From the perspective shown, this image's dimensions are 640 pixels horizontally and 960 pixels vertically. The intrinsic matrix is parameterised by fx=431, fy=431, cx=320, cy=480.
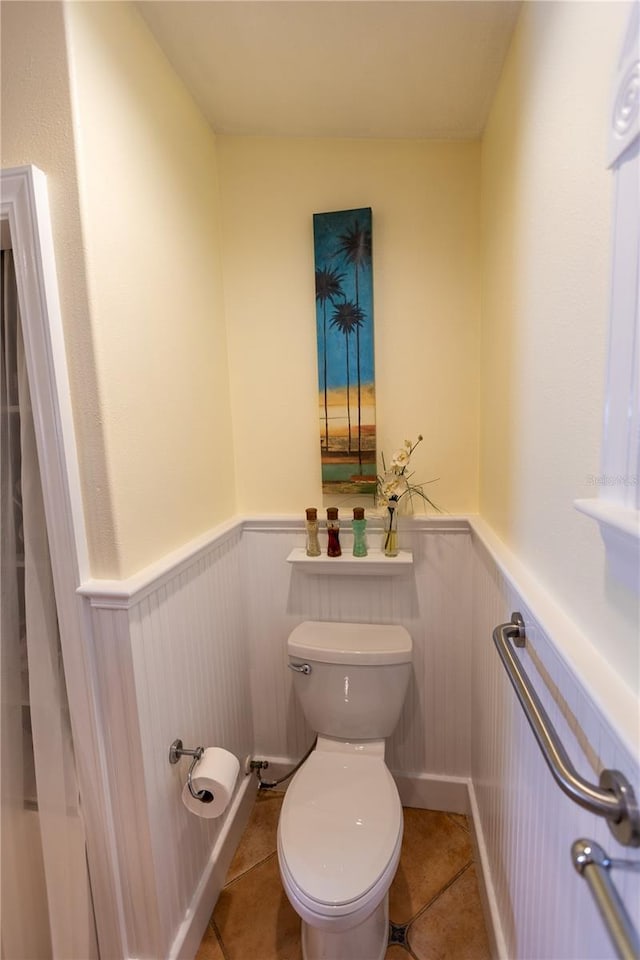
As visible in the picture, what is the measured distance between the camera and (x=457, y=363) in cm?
151

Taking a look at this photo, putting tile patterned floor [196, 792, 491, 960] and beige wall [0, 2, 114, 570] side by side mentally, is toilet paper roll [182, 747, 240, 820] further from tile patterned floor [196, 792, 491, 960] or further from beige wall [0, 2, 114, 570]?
beige wall [0, 2, 114, 570]

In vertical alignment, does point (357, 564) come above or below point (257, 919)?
above

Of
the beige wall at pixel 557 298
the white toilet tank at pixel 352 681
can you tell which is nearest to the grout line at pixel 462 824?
the white toilet tank at pixel 352 681

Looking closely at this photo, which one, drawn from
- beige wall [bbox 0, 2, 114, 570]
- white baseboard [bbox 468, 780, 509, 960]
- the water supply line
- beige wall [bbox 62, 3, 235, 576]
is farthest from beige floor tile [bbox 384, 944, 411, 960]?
beige wall [bbox 0, 2, 114, 570]

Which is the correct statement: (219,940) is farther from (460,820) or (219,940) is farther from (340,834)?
(460,820)

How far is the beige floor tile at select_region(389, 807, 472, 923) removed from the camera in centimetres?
136

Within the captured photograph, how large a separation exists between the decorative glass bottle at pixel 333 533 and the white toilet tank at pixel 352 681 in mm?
296

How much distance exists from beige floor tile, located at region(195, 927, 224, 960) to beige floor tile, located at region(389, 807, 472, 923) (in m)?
0.52

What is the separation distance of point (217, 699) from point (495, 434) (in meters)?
1.25

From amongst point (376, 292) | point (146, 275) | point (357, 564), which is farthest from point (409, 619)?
point (146, 275)

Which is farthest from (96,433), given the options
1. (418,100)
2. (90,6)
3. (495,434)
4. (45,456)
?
(418,100)

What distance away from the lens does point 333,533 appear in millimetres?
1541

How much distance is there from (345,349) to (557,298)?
821mm

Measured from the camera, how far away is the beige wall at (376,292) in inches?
57.7
